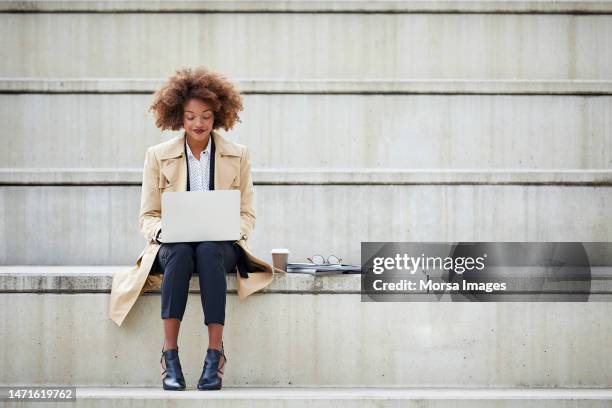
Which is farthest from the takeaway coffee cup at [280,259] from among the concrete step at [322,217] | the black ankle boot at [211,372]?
the concrete step at [322,217]

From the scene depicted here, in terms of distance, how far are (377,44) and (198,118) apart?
2263mm

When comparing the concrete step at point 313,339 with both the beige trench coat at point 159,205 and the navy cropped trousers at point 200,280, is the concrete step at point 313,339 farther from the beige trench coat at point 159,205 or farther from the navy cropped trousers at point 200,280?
the navy cropped trousers at point 200,280

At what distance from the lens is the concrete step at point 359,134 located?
6.74 m

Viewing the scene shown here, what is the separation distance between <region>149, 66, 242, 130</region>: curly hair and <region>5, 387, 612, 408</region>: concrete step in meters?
1.56

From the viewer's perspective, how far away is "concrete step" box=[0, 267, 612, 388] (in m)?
5.21

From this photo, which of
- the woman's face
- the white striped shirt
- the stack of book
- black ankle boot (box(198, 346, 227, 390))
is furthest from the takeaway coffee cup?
the woman's face

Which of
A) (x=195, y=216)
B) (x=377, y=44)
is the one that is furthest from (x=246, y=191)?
(x=377, y=44)

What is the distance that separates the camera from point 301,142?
22.2ft

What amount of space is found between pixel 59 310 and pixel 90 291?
0.20m

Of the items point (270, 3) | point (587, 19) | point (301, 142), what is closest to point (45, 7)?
point (270, 3)

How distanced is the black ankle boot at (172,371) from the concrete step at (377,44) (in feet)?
9.11

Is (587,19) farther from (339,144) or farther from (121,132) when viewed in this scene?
(121,132)

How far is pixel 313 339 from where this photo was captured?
208 inches

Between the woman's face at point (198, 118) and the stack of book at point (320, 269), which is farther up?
the woman's face at point (198, 118)
